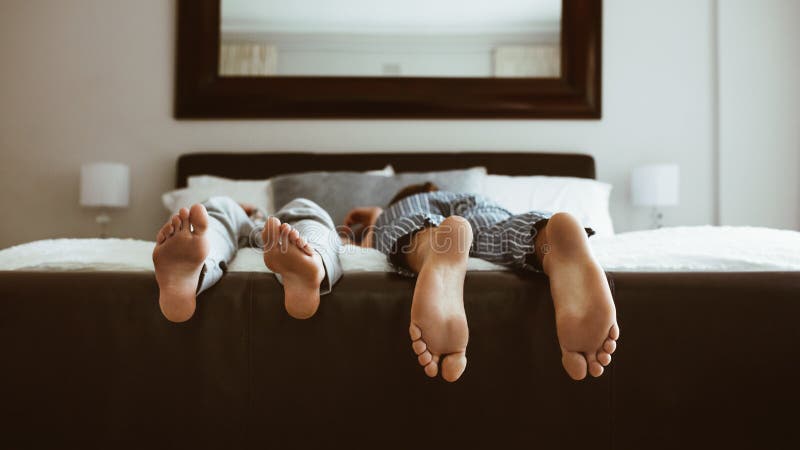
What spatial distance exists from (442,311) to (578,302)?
229 millimetres

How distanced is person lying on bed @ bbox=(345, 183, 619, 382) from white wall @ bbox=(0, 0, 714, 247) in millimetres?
1825

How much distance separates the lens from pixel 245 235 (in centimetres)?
134

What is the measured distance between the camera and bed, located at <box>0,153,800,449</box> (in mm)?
958

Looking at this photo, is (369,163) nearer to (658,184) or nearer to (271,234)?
(658,184)

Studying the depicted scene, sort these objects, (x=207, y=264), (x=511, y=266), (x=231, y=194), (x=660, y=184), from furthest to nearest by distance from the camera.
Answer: (x=660, y=184) → (x=231, y=194) → (x=511, y=266) → (x=207, y=264)

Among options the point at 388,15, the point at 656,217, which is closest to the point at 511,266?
the point at 656,217

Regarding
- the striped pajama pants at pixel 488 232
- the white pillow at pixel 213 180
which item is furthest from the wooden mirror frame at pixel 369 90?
the striped pajama pants at pixel 488 232

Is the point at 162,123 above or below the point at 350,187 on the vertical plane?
above

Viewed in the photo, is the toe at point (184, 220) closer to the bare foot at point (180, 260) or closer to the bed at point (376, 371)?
the bare foot at point (180, 260)

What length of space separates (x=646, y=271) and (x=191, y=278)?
2.81 feet

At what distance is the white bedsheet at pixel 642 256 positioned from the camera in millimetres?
1048

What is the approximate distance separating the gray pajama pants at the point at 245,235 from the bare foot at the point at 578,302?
41 centimetres

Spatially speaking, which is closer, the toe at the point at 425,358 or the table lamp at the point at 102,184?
the toe at the point at 425,358

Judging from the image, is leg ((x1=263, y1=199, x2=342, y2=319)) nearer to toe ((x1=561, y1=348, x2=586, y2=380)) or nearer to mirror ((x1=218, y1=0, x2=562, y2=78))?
toe ((x1=561, y1=348, x2=586, y2=380))
